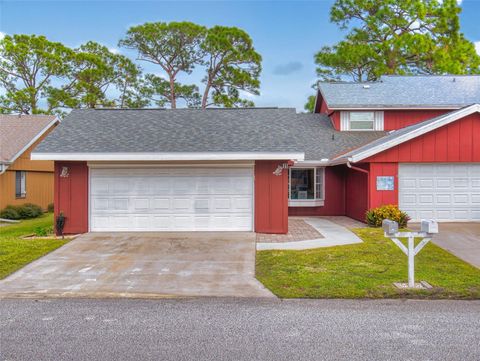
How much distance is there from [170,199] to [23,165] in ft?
34.4

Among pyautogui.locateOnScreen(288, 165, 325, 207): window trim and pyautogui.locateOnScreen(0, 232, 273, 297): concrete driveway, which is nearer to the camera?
pyautogui.locateOnScreen(0, 232, 273, 297): concrete driveway

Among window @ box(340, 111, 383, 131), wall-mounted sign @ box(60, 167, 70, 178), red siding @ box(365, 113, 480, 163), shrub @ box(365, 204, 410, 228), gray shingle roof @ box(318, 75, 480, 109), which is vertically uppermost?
gray shingle roof @ box(318, 75, 480, 109)

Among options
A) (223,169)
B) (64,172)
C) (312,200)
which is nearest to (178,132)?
(223,169)

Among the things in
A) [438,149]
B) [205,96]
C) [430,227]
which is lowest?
[430,227]

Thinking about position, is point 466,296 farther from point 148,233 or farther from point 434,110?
point 434,110

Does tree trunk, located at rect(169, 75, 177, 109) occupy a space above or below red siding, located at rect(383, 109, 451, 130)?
above

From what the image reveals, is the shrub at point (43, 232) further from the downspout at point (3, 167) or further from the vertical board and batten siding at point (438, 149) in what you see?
the vertical board and batten siding at point (438, 149)

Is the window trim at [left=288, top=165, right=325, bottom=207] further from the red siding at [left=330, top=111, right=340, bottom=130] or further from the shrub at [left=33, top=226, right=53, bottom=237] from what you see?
the shrub at [left=33, top=226, right=53, bottom=237]

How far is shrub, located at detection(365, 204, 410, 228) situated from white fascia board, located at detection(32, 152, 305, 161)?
338cm

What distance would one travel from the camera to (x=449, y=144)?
12922 millimetres

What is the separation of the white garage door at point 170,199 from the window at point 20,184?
884 cm

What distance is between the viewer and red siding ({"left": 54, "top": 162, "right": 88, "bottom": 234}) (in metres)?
11.7

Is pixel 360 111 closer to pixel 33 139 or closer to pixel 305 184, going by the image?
pixel 305 184

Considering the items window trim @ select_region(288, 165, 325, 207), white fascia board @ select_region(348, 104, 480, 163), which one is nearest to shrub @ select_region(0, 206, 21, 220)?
window trim @ select_region(288, 165, 325, 207)
